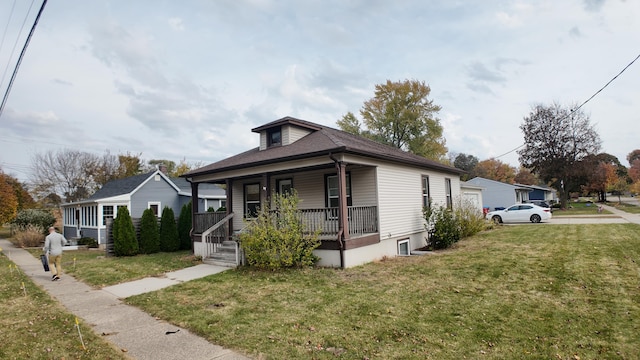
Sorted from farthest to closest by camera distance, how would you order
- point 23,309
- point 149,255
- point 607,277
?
point 149,255 → point 607,277 → point 23,309

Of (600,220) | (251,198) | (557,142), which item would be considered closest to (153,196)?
(251,198)

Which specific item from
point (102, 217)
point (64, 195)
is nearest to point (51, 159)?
point (64, 195)

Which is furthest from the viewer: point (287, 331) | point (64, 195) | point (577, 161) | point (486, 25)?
point (64, 195)

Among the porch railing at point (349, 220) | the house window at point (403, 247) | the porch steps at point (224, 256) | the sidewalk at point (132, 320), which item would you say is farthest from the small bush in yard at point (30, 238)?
the house window at point (403, 247)

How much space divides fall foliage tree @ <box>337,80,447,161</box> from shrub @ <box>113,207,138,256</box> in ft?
93.6

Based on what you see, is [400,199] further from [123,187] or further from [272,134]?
[123,187]

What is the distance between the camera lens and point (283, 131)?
14.4 m

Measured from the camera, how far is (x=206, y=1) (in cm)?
824

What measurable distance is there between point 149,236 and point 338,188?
1056 cm

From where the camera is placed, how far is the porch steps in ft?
37.8

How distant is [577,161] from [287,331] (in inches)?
1851

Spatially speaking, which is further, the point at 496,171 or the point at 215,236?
the point at 496,171

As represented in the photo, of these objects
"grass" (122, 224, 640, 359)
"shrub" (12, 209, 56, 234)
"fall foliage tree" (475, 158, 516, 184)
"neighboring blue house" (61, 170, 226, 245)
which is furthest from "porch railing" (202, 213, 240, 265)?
"fall foliage tree" (475, 158, 516, 184)

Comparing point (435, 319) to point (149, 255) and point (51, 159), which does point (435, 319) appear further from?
point (51, 159)
